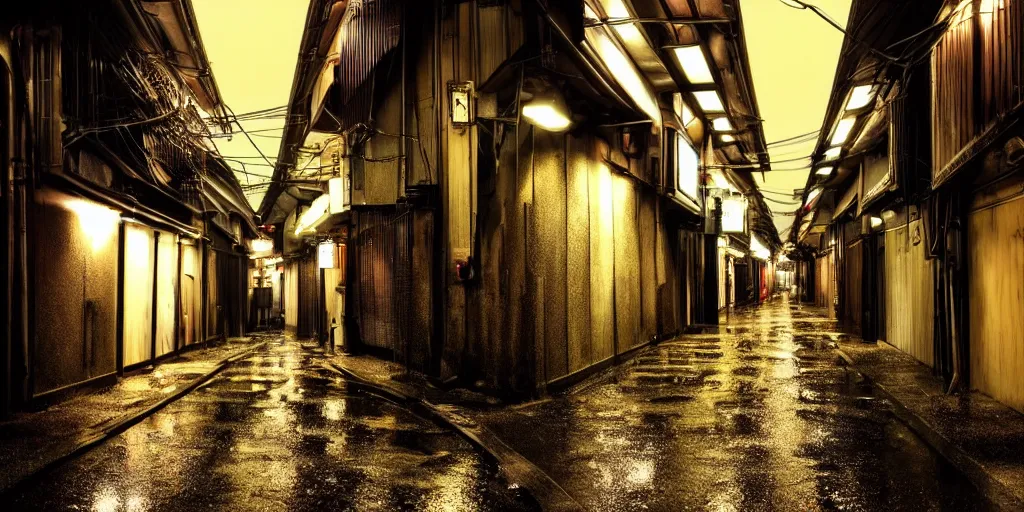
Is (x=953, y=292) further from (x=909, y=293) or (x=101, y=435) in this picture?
(x=101, y=435)

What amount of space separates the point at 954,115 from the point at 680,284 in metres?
17.0

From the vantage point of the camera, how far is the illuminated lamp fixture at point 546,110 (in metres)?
13.6

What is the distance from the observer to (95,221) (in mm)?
15977

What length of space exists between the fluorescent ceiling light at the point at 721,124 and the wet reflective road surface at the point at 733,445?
46.9 ft

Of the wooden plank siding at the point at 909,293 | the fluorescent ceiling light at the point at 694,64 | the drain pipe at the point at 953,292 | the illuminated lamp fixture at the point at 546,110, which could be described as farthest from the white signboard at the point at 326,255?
the drain pipe at the point at 953,292

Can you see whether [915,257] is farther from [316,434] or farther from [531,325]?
[316,434]

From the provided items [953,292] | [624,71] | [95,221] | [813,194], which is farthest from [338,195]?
[813,194]

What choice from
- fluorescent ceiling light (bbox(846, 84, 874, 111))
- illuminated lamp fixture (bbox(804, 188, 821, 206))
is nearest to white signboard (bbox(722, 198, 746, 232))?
illuminated lamp fixture (bbox(804, 188, 821, 206))

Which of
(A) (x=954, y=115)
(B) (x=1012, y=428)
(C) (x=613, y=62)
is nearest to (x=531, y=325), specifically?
(C) (x=613, y=62)

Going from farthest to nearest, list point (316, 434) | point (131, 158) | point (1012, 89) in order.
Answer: point (131, 158)
point (316, 434)
point (1012, 89)

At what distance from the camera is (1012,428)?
9.94 meters

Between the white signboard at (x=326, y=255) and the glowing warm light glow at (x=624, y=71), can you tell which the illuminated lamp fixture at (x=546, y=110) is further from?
the white signboard at (x=326, y=255)

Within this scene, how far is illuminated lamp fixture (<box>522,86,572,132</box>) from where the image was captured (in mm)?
13584

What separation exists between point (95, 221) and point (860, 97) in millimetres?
20033
